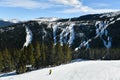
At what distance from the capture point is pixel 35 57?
3952 inches

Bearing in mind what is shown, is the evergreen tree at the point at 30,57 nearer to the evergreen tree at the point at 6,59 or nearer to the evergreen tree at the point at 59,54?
the evergreen tree at the point at 59,54

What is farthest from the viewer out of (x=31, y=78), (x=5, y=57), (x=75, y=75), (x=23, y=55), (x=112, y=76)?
(x=5, y=57)

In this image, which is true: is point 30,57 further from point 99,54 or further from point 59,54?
point 99,54

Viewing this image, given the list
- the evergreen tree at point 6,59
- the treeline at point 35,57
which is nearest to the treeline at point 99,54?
the treeline at point 35,57

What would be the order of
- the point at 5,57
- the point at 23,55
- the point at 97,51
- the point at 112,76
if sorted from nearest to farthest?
the point at 112,76
the point at 23,55
the point at 5,57
the point at 97,51

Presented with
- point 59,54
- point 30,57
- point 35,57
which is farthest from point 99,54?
point 30,57

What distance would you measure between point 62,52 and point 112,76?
70056 millimetres

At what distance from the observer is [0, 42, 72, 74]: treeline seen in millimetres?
94812

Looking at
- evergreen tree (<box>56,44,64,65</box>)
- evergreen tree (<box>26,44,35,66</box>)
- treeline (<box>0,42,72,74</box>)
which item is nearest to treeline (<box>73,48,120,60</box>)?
treeline (<box>0,42,72,74</box>)

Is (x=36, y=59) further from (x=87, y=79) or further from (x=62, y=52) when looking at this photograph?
(x=87, y=79)

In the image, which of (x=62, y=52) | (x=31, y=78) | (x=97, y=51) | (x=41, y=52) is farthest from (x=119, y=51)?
(x=31, y=78)

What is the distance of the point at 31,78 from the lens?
5166cm

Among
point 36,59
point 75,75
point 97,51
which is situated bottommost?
point 97,51

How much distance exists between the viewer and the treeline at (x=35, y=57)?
311 ft
